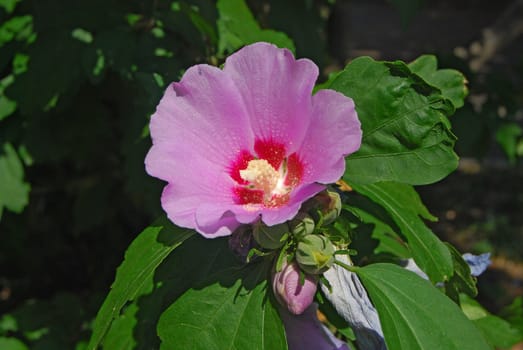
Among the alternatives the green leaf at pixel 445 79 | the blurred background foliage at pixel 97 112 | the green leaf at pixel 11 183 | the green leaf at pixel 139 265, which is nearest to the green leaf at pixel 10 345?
the blurred background foliage at pixel 97 112

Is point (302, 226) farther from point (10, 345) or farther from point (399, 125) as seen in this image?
point (10, 345)

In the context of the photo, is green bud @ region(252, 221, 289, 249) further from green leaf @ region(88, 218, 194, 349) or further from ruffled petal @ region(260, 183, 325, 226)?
green leaf @ region(88, 218, 194, 349)

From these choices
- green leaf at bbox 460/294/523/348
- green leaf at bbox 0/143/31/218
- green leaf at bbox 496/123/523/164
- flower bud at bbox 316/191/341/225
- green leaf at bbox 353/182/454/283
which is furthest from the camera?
green leaf at bbox 496/123/523/164

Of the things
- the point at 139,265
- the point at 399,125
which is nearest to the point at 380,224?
the point at 399,125

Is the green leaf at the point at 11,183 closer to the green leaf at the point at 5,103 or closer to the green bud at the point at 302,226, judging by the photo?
the green leaf at the point at 5,103

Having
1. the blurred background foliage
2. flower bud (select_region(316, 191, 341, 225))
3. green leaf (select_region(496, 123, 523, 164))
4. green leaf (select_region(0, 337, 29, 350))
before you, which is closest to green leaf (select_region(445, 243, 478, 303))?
flower bud (select_region(316, 191, 341, 225))

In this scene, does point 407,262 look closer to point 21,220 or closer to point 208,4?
point 208,4
